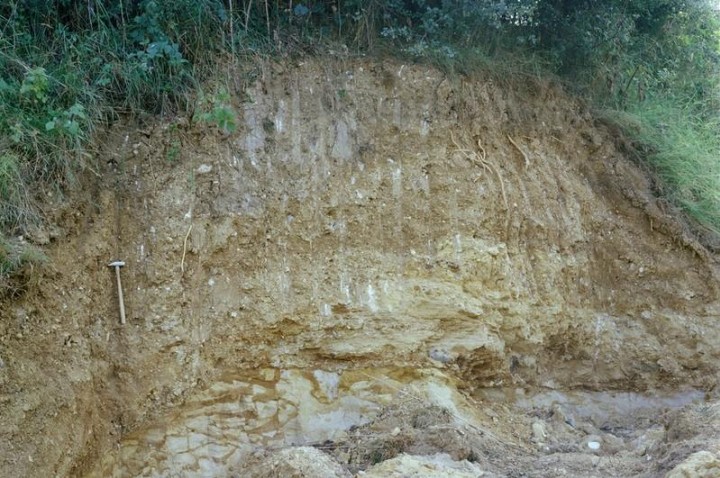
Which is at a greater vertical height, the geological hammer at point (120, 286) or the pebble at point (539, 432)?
the geological hammer at point (120, 286)

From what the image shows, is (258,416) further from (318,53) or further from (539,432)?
(318,53)

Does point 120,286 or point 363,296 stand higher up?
point 120,286

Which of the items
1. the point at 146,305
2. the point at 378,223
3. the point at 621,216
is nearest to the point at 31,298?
the point at 146,305

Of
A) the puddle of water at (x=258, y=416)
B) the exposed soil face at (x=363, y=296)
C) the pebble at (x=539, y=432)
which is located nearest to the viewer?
the exposed soil face at (x=363, y=296)

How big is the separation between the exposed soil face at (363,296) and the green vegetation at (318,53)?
0.24 m

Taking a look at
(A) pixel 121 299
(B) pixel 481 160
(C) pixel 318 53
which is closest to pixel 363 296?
(B) pixel 481 160

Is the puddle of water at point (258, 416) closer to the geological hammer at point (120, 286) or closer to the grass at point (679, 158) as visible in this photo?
the geological hammer at point (120, 286)

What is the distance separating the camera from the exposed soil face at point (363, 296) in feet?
17.6

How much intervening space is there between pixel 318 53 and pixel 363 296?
1914mm

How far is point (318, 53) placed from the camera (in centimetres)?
→ 666

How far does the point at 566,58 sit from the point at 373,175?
7.55ft

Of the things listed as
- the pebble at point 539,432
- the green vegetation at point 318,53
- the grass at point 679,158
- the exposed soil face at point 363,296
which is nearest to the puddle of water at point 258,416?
the exposed soil face at point 363,296

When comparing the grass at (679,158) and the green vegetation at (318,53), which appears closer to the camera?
the green vegetation at (318,53)

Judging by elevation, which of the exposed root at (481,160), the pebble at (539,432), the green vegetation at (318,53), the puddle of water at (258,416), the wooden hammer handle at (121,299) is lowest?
the pebble at (539,432)
